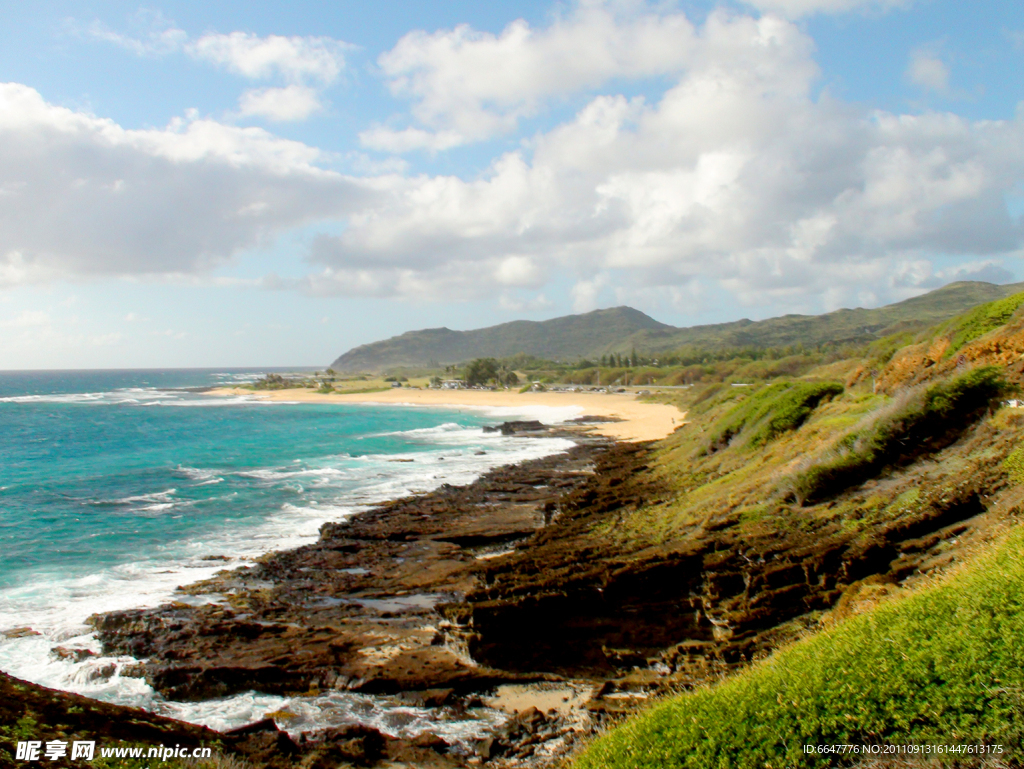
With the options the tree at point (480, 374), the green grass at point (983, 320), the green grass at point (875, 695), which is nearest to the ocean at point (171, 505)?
the green grass at point (875, 695)

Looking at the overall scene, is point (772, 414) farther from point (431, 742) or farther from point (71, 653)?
point (71, 653)

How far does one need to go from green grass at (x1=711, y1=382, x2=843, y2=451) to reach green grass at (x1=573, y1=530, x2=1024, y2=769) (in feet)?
50.0

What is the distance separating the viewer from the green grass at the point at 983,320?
58.1 feet

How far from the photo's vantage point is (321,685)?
1097cm

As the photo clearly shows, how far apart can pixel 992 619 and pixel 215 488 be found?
108ft

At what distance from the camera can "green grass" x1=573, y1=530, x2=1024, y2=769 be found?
5.70 m

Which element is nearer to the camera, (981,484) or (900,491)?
(981,484)

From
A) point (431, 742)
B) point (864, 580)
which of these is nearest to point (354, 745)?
point (431, 742)

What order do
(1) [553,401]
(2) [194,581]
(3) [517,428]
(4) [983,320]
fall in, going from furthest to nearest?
(1) [553,401]
(3) [517,428]
(4) [983,320]
(2) [194,581]

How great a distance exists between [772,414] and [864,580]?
47.9 ft

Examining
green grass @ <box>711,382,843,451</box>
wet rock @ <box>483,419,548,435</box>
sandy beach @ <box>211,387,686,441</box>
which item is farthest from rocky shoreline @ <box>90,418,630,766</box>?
wet rock @ <box>483,419,548,435</box>

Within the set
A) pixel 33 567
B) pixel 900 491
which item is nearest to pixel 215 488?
pixel 33 567

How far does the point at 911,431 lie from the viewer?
13727 millimetres

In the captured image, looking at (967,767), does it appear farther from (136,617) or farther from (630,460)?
(630,460)
